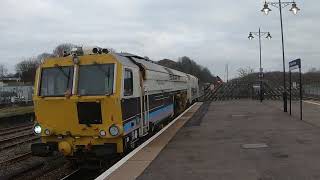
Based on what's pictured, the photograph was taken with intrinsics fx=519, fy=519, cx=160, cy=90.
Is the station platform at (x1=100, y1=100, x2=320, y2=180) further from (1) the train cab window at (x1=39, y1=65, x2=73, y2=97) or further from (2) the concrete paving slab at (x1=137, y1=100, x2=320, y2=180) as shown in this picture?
(1) the train cab window at (x1=39, y1=65, x2=73, y2=97)

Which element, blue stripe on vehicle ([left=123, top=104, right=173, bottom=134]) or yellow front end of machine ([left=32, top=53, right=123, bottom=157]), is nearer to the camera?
yellow front end of machine ([left=32, top=53, right=123, bottom=157])

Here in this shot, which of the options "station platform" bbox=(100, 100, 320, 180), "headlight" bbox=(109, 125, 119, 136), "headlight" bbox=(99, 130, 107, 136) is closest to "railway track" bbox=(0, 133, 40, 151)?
"station platform" bbox=(100, 100, 320, 180)

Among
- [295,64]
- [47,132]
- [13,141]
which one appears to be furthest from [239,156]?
[13,141]

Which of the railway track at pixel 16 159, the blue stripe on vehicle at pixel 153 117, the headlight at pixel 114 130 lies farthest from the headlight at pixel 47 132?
the railway track at pixel 16 159

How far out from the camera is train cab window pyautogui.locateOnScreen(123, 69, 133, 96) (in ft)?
45.0

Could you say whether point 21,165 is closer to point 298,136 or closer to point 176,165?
point 176,165

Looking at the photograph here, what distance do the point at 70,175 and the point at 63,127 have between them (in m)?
1.32

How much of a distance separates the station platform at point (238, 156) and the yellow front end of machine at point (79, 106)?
125 cm

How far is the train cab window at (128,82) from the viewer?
13.7 m

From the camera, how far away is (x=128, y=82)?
14.0 metres

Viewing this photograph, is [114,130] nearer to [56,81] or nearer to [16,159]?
[56,81]

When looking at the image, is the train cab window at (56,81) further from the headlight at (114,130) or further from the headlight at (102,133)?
the headlight at (114,130)

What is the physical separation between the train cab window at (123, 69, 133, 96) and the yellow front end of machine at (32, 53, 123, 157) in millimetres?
465

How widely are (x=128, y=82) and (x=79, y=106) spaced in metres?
1.51
